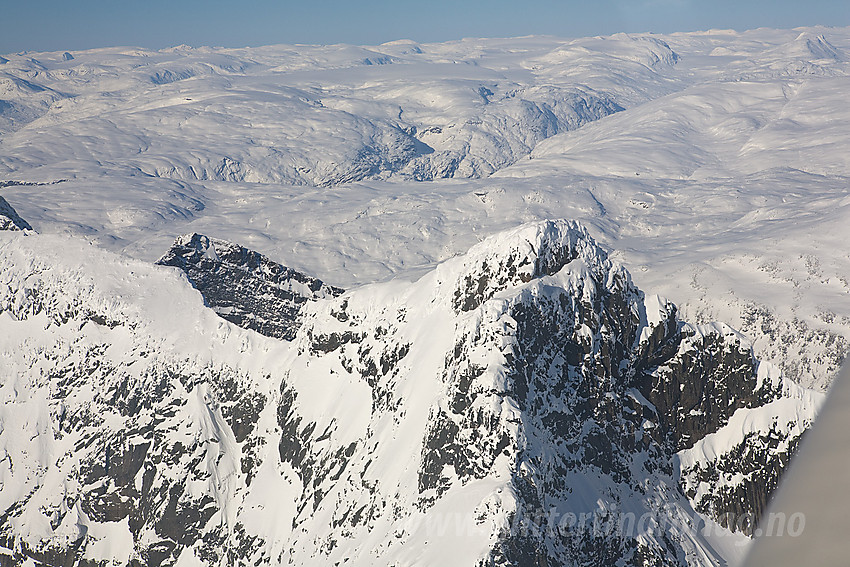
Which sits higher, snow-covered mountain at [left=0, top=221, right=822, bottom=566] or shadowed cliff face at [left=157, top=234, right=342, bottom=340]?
shadowed cliff face at [left=157, top=234, right=342, bottom=340]

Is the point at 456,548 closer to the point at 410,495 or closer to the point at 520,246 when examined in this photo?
the point at 410,495

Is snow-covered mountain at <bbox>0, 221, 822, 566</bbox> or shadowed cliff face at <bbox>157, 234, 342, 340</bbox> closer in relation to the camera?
snow-covered mountain at <bbox>0, 221, 822, 566</bbox>

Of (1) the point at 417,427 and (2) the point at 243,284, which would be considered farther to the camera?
(2) the point at 243,284

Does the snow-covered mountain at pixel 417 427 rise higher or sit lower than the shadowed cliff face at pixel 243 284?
lower

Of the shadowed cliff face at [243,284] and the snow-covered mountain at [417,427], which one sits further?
the shadowed cliff face at [243,284]

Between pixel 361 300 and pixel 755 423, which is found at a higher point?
pixel 361 300

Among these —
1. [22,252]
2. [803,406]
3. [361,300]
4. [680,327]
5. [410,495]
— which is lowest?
[410,495]

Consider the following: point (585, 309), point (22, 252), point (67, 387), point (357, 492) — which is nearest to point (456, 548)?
point (357, 492)

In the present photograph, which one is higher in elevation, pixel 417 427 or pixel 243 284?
pixel 243 284
